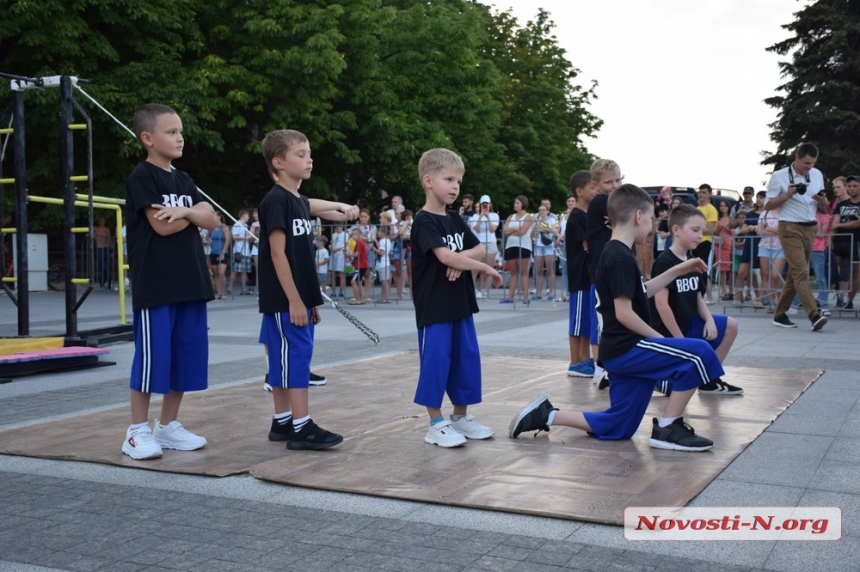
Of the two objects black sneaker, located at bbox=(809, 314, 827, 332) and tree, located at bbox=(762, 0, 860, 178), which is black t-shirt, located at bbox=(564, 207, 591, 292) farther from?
tree, located at bbox=(762, 0, 860, 178)

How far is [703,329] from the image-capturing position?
6793mm

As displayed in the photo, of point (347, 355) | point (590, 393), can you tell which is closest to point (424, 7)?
point (347, 355)

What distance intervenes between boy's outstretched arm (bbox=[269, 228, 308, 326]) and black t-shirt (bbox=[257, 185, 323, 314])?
0.05m

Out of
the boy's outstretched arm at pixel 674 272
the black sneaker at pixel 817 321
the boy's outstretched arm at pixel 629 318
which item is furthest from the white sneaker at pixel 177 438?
the black sneaker at pixel 817 321

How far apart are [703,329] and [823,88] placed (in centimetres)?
3556

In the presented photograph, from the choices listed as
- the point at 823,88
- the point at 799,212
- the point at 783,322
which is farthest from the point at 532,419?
the point at 823,88

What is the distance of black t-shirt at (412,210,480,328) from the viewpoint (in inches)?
213

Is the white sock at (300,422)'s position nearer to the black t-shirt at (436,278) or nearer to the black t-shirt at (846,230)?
the black t-shirt at (436,278)

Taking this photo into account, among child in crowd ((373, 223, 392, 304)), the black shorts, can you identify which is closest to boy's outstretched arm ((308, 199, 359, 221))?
the black shorts

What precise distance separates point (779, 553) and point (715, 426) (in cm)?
242

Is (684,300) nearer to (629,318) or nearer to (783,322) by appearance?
(629,318)

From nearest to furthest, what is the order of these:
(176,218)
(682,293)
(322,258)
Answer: (176,218) < (682,293) < (322,258)

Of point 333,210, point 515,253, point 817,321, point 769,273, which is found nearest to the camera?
point 333,210

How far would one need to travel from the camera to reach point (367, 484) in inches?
180
